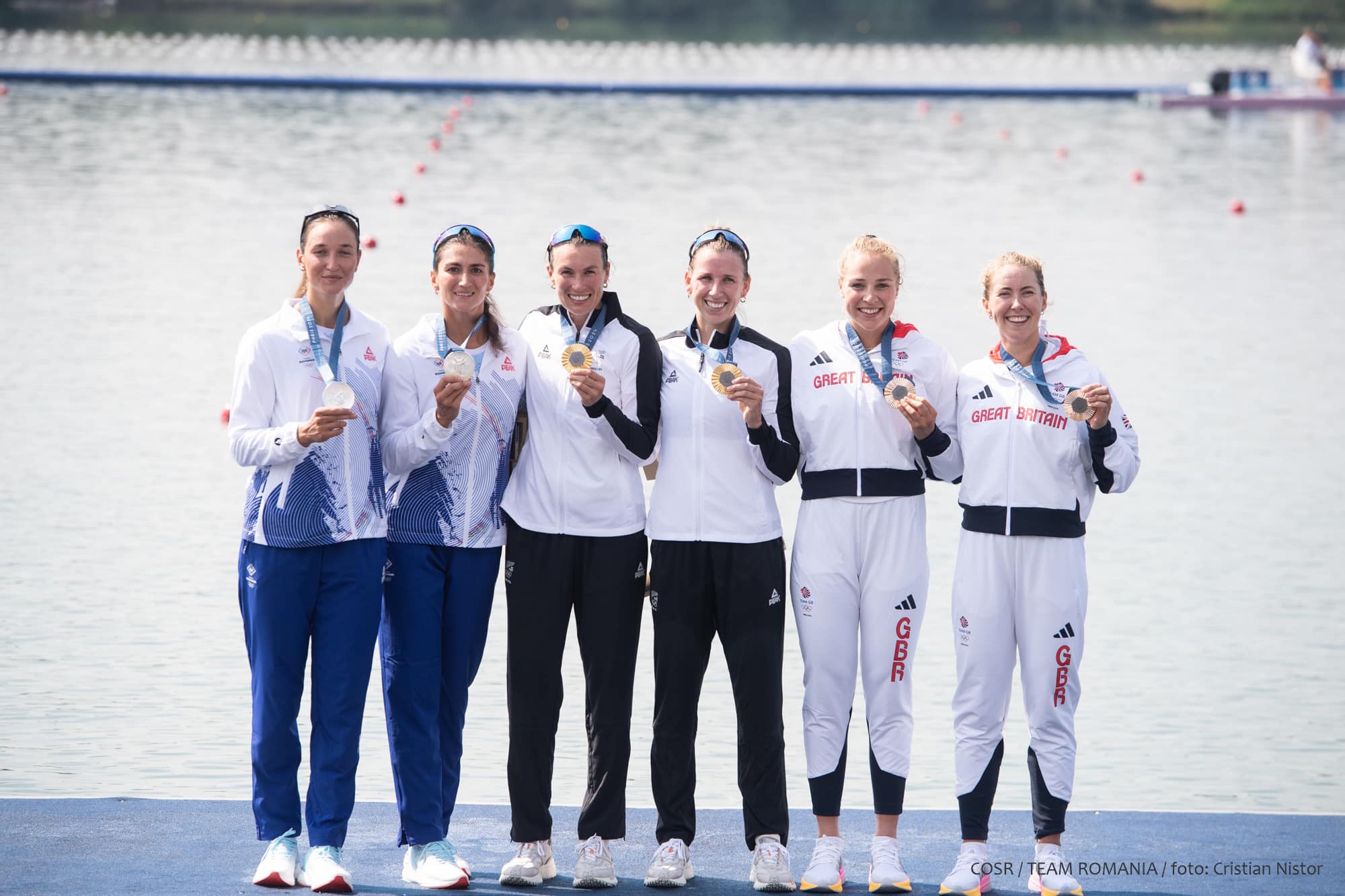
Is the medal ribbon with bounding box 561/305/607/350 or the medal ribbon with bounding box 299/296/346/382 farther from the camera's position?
the medal ribbon with bounding box 561/305/607/350

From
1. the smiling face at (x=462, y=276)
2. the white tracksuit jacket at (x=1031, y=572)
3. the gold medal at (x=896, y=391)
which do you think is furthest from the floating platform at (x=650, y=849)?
the smiling face at (x=462, y=276)

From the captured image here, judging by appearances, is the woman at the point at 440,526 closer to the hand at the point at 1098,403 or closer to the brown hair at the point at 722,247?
the brown hair at the point at 722,247

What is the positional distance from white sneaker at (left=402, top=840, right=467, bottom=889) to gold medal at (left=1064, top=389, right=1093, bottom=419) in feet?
6.38

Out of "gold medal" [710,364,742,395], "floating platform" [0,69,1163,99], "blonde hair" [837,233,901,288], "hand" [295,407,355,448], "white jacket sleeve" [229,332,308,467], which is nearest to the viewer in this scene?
"hand" [295,407,355,448]

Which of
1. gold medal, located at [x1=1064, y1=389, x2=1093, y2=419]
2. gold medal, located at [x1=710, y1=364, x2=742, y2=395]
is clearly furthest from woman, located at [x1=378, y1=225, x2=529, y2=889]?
gold medal, located at [x1=1064, y1=389, x2=1093, y2=419]

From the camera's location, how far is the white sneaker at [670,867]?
4.62 metres

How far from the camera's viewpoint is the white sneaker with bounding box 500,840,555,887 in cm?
464

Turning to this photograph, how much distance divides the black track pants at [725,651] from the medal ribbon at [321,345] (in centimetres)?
96

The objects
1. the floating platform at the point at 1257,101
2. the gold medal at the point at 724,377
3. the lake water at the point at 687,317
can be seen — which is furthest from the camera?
the floating platform at the point at 1257,101

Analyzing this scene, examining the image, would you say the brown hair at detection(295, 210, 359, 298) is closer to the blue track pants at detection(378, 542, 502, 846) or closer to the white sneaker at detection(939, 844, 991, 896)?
the blue track pants at detection(378, 542, 502, 846)

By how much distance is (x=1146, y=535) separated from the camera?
9180 mm

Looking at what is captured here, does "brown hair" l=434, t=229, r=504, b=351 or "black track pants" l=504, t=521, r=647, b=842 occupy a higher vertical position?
"brown hair" l=434, t=229, r=504, b=351

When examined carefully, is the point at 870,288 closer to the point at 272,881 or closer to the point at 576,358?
the point at 576,358

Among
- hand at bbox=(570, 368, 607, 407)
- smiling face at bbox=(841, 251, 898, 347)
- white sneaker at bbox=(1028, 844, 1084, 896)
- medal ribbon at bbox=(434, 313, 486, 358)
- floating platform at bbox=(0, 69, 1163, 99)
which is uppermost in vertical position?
floating platform at bbox=(0, 69, 1163, 99)
